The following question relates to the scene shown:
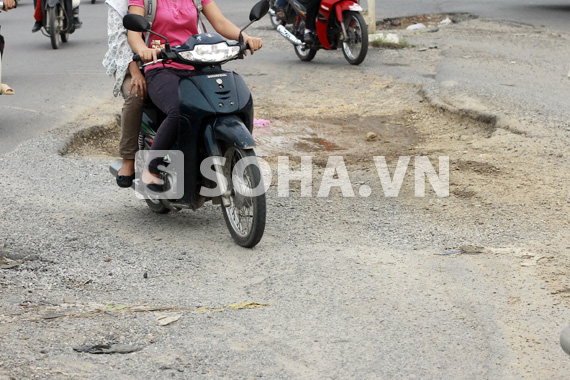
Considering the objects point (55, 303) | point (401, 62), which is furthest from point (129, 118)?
point (401, 62)

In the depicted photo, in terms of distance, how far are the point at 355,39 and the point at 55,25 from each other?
16.5 feet

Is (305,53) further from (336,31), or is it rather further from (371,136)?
(371,136)

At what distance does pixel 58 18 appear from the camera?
13422 mm

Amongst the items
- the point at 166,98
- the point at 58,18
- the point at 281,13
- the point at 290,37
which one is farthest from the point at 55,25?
the point at 166,98

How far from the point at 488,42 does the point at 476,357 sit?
10017mm

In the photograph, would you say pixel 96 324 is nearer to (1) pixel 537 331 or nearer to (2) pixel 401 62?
(1) pixel 537 331

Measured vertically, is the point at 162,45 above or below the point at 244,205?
above

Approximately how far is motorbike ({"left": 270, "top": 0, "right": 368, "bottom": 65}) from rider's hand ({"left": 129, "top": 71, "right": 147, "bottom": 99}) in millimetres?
6373

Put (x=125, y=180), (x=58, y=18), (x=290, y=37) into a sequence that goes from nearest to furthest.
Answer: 1. (x=125, y=180)
2. (x=290, y=37)
3. (x=58, y=18)

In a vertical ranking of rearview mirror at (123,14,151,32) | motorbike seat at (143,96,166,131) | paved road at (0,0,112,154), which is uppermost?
rearview mirror at (123,14,151,32)

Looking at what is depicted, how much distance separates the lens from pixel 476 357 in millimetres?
3525

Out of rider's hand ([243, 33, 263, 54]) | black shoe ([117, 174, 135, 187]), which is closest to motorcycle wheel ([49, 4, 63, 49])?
black shoe ([117, 174, 135, 187])

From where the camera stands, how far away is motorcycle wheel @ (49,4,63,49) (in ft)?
42.8

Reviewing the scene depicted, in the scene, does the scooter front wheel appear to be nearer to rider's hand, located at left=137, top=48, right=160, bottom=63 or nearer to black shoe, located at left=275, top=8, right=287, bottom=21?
black shoe, located at left=275, top=8, right=287, bottom=21
